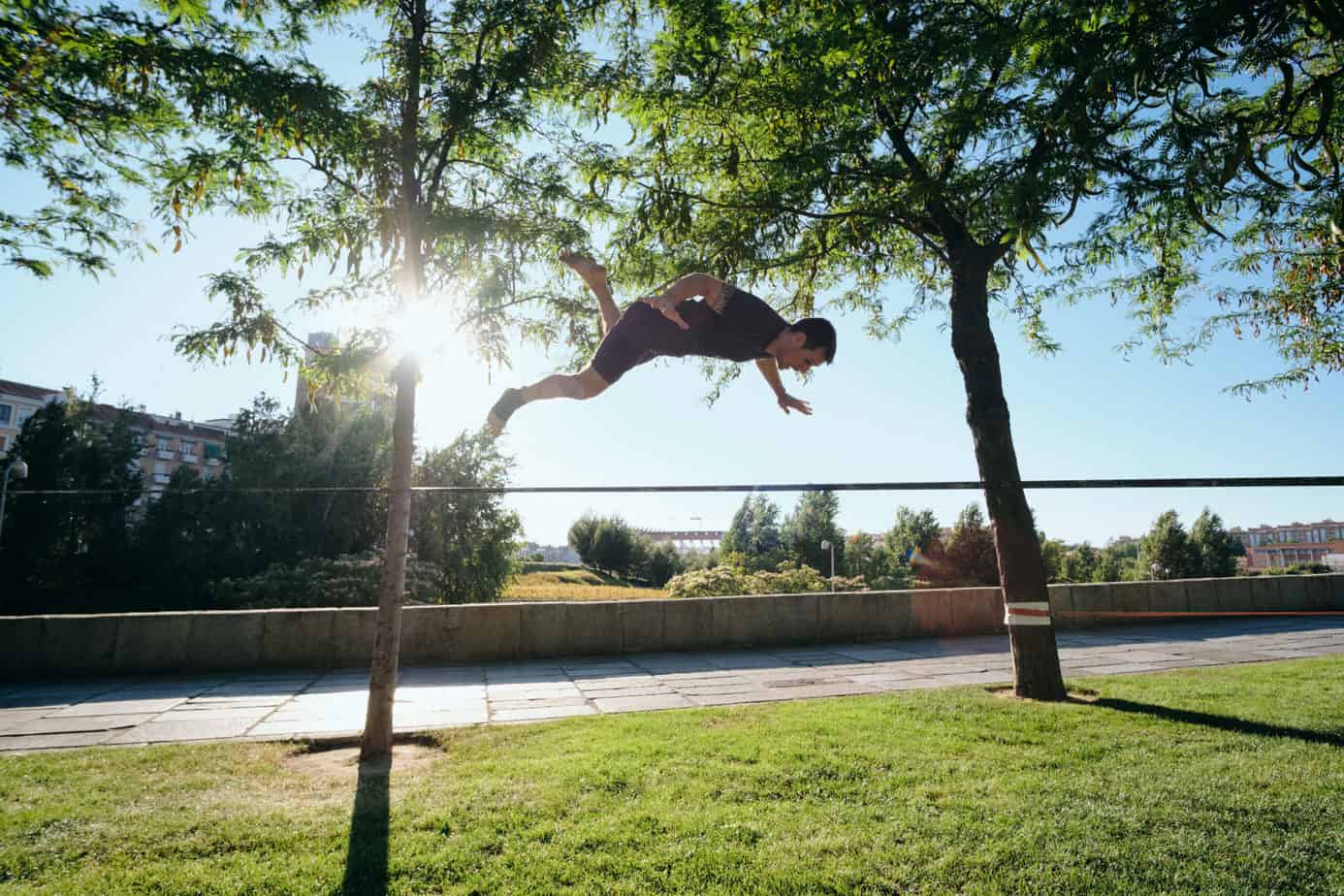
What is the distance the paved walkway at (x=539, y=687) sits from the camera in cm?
584

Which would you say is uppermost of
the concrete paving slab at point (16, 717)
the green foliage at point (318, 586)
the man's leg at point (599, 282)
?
the man's leg at point (599, 282)

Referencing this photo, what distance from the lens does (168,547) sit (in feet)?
75.0

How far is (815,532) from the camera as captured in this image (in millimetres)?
47156

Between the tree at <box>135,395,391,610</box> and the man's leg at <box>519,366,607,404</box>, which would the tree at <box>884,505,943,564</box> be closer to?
the tree at <box>135,395,391,610</box>

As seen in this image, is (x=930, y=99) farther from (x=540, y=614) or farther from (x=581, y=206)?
(x=540, y=614)

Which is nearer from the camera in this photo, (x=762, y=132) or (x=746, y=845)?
(x=746, y=845)

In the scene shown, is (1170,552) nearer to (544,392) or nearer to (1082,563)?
(1082,563)

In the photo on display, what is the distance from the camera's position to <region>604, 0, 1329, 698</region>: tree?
3.83 meters

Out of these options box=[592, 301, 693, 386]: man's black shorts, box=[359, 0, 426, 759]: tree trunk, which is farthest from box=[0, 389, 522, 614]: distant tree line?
box=[592, 301, 693, 386]: man's black shorts

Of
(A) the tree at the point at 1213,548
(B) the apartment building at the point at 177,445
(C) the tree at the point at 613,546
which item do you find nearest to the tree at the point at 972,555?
(A) the tree at the point at 1213,548

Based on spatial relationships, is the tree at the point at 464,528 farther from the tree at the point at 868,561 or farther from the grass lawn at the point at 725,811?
the tree at the point at 868,561

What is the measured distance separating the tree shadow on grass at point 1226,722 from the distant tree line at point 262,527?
57.3 feet

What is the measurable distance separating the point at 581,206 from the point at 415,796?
14.2ft

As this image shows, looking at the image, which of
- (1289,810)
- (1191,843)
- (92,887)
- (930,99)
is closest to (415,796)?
(92,887)
